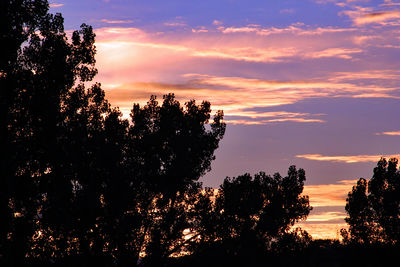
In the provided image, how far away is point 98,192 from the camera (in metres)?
33.2

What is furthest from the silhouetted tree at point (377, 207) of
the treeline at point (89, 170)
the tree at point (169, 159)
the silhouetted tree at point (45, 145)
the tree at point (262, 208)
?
the silhouetted tree at point (45, 145)

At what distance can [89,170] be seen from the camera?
106 feet

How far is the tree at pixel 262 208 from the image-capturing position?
5191 centimetres

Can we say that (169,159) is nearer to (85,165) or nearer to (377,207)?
(85,165)

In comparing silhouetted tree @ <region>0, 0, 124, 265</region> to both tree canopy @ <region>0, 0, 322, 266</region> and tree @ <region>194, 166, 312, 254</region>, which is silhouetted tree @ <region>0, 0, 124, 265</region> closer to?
tree canopy @ <region>0, 0, 322, 266</region>

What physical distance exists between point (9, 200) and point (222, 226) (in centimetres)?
2363

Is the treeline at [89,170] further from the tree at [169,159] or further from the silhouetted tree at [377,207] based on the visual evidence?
the silhouetted tree at [377,207]

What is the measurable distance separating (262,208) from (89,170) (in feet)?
105

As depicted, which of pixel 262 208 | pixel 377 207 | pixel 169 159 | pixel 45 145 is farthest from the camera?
pixel 377 207

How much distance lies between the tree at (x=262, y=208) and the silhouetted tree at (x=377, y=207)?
9.99 metres

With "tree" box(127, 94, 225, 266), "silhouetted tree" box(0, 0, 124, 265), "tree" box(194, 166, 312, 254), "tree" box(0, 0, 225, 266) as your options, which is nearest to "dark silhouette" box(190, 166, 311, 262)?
"tree" box(194, 166, 312, 254)

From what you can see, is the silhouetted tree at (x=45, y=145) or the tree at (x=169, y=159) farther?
the tree at (x=169, y=159)

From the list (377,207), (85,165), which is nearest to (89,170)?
(85,165)

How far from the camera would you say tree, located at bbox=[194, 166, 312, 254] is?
51909 millimetres
